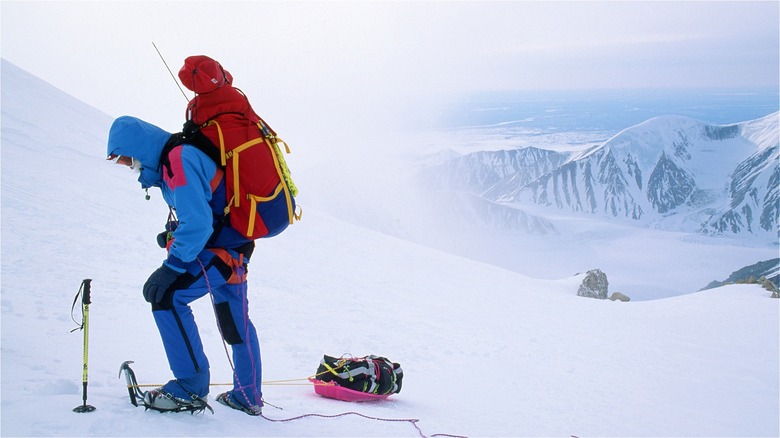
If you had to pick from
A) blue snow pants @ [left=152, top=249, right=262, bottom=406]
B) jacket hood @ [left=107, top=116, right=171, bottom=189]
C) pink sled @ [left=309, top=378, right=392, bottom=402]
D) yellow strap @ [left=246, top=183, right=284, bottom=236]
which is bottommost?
pink sled @ [left=309, top=378, right=392, bottom=402]

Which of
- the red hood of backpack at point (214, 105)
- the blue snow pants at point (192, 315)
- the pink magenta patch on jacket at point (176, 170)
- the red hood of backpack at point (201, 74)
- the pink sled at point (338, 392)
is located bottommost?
the pink sled at point (338, 392)

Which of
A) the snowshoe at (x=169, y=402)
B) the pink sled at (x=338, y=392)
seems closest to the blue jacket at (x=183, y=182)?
the snowshoe at (x=169, y=402)

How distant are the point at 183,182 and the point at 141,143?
0.48m

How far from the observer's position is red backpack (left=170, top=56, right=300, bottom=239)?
143 inches

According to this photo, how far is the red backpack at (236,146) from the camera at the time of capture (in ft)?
11.9

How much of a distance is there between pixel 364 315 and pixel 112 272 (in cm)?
446

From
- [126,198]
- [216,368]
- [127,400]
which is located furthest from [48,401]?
[126,198]

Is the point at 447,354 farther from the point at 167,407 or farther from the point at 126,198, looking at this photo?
the point at 126,198

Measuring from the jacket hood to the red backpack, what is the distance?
145mm

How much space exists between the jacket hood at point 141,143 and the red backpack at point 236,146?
0.14m

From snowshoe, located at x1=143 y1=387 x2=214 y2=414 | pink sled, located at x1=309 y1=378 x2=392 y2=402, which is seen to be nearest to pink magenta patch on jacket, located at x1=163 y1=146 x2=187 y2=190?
snowshoe, located at x1=143 y1=387 x2=214 y2=414

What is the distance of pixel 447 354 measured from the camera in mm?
8984

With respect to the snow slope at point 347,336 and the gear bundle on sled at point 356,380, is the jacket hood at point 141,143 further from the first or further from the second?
the gear bundle on sled at point 356,380

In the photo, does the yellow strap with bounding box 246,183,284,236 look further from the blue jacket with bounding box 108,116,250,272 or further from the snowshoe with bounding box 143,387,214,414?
the snowshoe with bounding box 143,387,214,414
